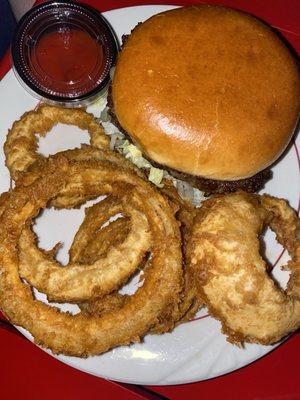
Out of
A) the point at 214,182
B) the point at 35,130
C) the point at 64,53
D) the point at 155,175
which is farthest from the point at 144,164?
the point at 64,53

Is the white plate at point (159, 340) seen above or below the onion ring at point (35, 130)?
below

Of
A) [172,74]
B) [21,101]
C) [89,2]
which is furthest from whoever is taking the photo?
[89,2]

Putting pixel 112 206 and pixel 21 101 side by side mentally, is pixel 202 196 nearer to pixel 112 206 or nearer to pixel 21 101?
pixel 112 206

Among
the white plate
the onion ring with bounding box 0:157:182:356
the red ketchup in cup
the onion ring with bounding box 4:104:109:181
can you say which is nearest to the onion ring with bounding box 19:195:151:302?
the onion ring with bounding box 0:157:182:356

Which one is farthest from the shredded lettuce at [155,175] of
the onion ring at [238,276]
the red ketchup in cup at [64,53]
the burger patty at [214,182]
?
the red ketchup in cup at [64,53]

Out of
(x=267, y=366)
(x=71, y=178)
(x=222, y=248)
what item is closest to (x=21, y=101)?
(x=71, y=178)

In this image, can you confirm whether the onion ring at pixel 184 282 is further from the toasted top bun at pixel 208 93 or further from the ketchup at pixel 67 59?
the ketchup at pixel 67 59

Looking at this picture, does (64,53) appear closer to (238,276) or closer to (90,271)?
(90,271)
